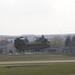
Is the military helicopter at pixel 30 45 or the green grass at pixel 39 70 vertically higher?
the green grass at pixel 39 70

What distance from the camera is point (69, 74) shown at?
3472cm

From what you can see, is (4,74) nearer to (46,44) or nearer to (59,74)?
(59,74)

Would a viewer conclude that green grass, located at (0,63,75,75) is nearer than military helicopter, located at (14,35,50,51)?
Yes

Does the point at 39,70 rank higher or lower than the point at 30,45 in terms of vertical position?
higher

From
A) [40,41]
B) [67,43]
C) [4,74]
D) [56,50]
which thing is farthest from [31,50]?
[4,74]

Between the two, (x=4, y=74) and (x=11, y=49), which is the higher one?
(x=4, y=74)

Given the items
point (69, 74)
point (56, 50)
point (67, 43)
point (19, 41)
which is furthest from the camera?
point (67, 43)

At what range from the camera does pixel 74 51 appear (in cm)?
11269

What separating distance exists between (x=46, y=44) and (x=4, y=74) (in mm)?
88141

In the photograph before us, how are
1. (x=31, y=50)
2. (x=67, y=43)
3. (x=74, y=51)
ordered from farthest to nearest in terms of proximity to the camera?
(x=67, y=43), (x=31, y=50), (x=74, y=51)

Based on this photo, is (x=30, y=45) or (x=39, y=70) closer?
(x=39, y=70)

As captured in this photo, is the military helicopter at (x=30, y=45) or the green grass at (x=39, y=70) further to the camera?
the military helicopter at (x=30, y=45)

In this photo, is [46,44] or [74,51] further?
[46,44]

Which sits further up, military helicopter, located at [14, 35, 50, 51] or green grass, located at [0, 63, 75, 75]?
green grass, located at [0, 63, 75, 75]
